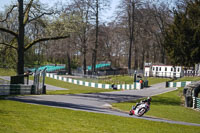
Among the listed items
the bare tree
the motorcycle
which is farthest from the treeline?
the motorcycle

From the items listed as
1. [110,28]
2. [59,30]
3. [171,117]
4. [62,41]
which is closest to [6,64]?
[59,30]

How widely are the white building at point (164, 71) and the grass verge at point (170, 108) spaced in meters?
18.3

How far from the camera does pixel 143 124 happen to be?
1315cm

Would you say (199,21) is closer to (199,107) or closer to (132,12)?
(199,107)

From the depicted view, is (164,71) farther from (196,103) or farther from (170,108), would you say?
(170,108)

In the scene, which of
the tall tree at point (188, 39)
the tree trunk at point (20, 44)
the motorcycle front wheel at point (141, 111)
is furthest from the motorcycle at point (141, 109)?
the tall tree at point (188, 39)

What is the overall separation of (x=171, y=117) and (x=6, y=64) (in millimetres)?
16852

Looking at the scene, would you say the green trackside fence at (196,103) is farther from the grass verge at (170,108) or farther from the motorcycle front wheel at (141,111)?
the motorcycle front wheel at (141,111)

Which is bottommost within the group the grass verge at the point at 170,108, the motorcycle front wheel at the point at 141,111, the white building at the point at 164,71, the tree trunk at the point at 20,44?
the grass verge at the point at 170,108

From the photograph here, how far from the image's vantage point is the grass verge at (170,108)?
682 inches

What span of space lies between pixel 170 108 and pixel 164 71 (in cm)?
3149

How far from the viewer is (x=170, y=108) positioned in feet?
70.2

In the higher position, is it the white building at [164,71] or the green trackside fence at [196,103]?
the white building at [164,71]

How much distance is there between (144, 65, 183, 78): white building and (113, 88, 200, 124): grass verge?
719 inches
